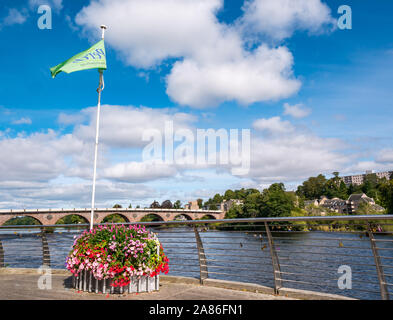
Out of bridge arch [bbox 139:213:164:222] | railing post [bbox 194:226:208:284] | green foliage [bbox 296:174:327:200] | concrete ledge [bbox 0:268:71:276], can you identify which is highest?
green foliage [bbox 296:174:327:200]

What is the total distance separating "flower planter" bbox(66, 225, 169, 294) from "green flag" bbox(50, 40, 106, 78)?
13.3 feet

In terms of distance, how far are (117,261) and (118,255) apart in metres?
0.11

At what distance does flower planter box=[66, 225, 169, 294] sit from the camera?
5.76m

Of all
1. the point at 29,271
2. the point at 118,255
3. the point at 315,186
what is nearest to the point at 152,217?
the point at 29,271

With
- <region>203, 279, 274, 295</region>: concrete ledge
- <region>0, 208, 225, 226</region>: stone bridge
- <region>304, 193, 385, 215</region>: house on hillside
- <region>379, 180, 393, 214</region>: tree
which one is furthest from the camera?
<region>304, 193, 385, 215</region>: house on hillside

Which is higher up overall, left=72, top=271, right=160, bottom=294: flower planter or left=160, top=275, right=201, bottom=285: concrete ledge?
left=72, top=271, right=160, bottom=294: flower planter

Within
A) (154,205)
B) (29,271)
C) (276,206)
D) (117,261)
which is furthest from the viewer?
(154,205)

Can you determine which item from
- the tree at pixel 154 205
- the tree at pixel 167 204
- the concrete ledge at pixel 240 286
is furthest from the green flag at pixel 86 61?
the tree at pixel 167 204

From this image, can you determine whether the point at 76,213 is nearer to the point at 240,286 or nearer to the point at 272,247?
the point at 240,286

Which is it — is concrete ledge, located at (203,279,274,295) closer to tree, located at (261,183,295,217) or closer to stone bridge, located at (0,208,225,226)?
stone bridge, located at (0,208,225,226)

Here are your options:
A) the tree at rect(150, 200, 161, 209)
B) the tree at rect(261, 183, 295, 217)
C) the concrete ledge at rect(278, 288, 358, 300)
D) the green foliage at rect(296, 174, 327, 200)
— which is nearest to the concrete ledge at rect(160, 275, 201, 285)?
the concrete ledge at rect(278, 288, 358, 300)

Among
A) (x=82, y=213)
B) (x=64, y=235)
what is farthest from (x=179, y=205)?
(x=64, y=235)

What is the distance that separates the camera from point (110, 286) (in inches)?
231
